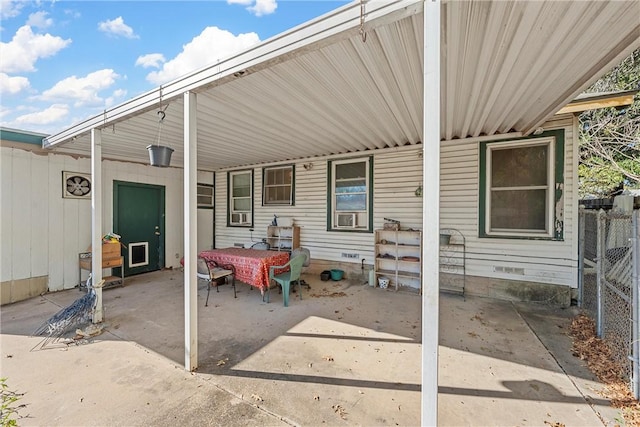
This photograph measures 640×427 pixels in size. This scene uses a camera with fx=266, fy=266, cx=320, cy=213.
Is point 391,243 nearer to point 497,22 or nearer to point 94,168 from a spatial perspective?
point 497,22

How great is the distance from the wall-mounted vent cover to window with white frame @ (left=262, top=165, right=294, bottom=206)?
3872mm

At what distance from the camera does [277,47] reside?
2.11 metres

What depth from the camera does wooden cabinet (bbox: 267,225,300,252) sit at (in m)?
6.79

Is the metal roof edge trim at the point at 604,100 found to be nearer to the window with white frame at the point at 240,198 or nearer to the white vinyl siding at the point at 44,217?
the window with white frame at the point at 240,198

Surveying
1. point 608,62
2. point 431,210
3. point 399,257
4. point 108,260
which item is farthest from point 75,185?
point 608,62

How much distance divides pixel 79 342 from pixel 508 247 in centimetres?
653

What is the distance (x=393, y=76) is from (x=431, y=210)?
1.84m

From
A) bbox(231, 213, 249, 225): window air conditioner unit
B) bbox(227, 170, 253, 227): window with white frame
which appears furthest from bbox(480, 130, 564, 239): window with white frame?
bbox(231, 213, 249, 225): window air conditioner unit

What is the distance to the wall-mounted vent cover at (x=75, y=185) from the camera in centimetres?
545

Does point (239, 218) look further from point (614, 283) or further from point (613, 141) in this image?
point (613, 141)

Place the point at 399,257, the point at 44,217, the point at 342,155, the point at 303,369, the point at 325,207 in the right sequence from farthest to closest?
the point at 325,207
the point at 342,155
the point at 399,257
the point at 44,217
the point at 303,369

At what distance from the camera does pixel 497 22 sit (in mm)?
2029

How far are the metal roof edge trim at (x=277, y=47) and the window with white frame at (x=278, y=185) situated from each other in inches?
160

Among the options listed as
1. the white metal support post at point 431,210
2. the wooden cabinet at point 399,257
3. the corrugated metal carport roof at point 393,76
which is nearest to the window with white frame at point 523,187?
the corrugated metal carport roof at point 393,76
